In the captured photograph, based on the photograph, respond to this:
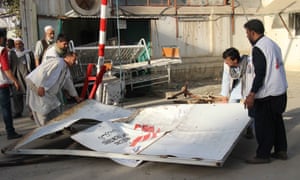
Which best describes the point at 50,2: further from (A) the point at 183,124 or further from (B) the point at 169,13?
(A) the point at 183,124

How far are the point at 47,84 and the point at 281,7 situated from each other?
9.29 metres

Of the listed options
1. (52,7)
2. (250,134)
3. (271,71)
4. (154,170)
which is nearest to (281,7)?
(52,7)

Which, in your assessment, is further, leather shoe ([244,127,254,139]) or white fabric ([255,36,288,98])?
leather shoe ([244,127,254,139])

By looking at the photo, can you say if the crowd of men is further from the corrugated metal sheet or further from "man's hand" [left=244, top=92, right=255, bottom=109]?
the corrugated metal sheet

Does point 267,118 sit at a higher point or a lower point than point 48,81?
lower

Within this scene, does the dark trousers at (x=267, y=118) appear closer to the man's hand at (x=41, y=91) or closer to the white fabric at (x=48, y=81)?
the white fabric at (x=48, y=81)

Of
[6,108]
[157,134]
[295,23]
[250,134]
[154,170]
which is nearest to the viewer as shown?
[154,170]

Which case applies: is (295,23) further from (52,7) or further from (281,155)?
(281,155)

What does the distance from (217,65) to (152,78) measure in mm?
3680

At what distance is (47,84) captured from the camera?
16.9 ft

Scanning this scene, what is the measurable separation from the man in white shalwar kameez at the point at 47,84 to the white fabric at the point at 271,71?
2.46 m

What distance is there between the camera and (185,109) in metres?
5.25

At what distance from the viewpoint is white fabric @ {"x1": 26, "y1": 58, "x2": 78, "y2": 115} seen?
5113 millimetres

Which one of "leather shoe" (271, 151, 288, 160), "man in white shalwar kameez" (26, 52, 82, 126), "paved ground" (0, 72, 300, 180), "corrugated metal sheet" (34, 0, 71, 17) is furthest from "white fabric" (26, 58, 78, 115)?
"corrugated metal sheet" (34, 0, 71, 17)
